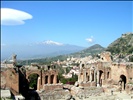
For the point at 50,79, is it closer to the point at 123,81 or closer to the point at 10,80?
the point at 10,80

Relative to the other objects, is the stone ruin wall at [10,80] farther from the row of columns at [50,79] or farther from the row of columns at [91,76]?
the row of columns at [91,76]

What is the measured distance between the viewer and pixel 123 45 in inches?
4542

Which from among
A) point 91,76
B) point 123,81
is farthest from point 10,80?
point 123,81

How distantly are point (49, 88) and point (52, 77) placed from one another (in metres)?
3.92

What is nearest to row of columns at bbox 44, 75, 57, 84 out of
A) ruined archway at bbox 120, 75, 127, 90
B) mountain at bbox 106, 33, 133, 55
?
ruined archway at bbox 120, 75, 127, 90

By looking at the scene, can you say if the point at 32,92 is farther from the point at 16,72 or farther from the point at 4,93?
the point at 4,93

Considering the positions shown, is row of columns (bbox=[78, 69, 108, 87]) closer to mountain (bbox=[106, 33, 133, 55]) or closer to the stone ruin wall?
the stone ruin wall

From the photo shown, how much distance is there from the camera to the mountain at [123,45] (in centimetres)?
10702

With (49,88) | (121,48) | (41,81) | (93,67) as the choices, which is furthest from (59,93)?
(121,48)

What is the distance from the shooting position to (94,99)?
28.5 m

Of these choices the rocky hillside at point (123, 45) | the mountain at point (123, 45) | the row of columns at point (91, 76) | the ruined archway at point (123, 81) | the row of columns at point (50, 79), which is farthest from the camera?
the mountain at point (123, 45)

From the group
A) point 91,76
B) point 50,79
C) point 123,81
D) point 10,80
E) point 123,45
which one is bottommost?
point 123,81

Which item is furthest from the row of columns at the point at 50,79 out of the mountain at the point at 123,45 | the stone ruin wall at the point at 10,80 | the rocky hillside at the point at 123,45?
the mountain at the point at 123,45

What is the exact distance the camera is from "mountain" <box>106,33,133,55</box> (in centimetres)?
10702
